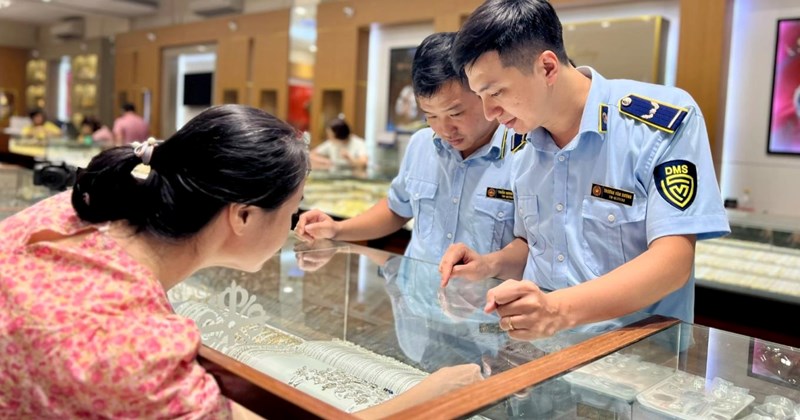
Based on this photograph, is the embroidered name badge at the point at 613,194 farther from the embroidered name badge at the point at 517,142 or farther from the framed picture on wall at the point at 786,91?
the framed picture on wall at the point at 786,91

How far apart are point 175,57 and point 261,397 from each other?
11031mm

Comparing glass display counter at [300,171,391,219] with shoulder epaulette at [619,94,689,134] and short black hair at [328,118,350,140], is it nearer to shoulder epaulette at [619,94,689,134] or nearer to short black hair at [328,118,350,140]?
short black hair at [328,118,350,140]

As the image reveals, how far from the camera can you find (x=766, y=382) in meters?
1.19

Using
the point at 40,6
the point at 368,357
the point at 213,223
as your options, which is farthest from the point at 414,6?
the point at 40,6

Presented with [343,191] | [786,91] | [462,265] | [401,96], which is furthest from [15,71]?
[462,265]

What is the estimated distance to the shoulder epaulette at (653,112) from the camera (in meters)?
1.40

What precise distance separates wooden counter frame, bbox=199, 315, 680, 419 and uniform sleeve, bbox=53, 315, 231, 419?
61 mm

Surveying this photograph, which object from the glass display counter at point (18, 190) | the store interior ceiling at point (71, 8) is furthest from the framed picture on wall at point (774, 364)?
the store interior ceiling at point (71, 8)

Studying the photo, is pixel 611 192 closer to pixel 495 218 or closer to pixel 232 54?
pixel 495 218

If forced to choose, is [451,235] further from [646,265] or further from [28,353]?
[28,353]

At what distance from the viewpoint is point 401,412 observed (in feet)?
2.75

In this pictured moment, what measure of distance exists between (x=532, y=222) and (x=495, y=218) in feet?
1.15

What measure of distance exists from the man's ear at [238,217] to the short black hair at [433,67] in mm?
917

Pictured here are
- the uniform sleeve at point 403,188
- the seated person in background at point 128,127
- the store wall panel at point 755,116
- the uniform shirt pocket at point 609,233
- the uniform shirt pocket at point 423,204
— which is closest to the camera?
the uniform shirt pocket at point 609,233
